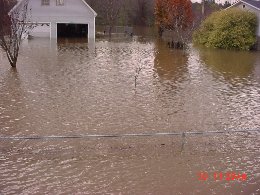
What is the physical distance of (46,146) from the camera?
978 cm

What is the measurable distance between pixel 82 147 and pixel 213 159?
3.27 m

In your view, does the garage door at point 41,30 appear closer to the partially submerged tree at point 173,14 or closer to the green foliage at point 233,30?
the partially submerged tree at point 173,14

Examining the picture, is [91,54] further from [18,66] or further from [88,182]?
[88,182]

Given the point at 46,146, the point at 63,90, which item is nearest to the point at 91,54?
the point at 63,90

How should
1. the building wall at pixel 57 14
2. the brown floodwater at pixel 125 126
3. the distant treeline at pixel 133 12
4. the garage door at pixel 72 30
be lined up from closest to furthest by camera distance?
the brown floodwater at pixel 125 126 → the building wall at pixel 57 14 → the garage door at pixel 72 30 → the distant treeline at pixel 133 12

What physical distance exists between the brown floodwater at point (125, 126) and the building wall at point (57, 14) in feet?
65.1

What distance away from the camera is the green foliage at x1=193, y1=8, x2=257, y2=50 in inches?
1362

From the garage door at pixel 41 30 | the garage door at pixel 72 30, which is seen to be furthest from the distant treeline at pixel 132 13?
the garage door at pixel 41 30

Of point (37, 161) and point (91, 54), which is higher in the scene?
point (91, 54)

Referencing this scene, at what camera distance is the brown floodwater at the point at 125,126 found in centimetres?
810

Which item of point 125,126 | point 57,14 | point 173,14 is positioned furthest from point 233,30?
point 125,126
